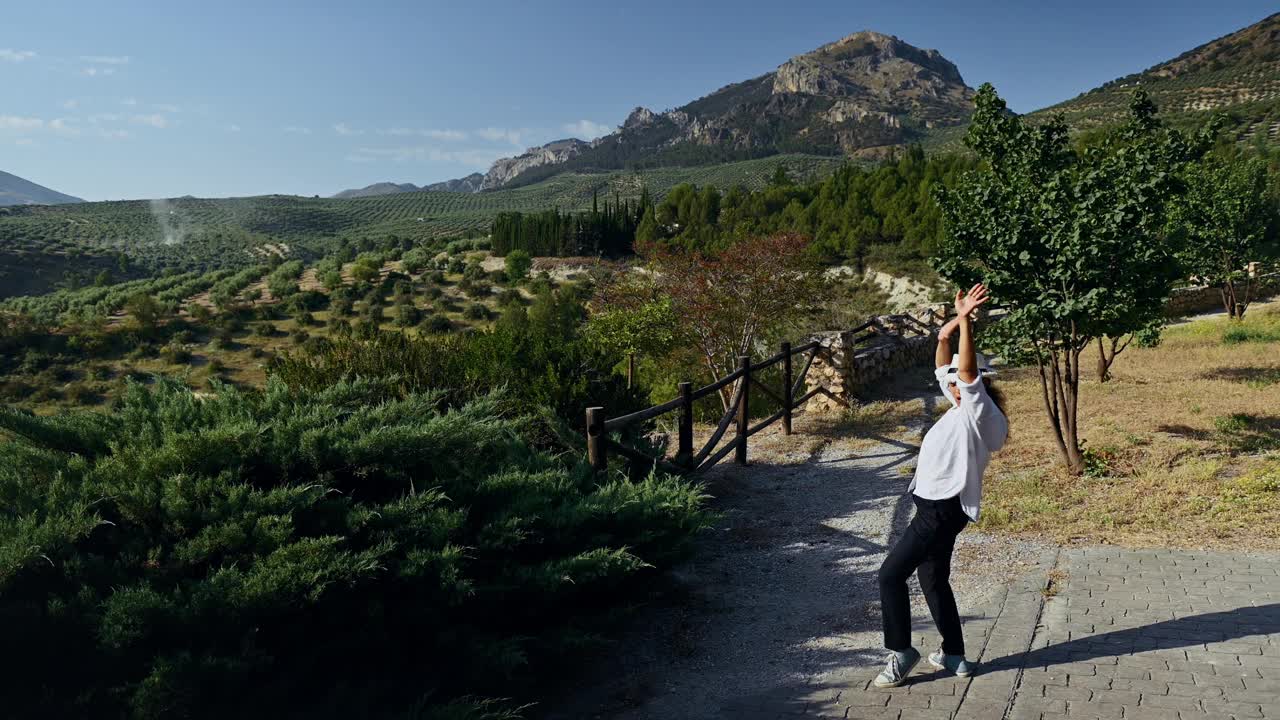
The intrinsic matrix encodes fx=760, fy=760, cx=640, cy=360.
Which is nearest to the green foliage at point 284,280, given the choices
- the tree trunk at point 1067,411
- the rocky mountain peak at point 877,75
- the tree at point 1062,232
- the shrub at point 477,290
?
the shrub at point 477,290

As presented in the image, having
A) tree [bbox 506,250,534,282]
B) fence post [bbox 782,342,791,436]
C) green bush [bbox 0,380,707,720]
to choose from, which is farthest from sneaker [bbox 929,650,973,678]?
tree [bbox 506,250,534,282]

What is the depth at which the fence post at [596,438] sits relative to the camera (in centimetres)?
520

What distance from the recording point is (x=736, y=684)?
364 centimetres

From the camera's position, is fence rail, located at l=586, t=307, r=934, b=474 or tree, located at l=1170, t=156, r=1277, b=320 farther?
tree, located at l=1170, t=156, r=1277, b=320

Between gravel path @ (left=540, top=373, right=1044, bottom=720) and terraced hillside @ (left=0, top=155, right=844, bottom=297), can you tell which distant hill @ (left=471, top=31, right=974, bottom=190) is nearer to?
terraced hillside @ (left=0, top=155, right=844, bottom=297)

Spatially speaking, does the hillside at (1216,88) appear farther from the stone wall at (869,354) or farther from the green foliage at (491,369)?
the green foliage at (491,369)

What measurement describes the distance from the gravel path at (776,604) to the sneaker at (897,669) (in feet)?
0.63

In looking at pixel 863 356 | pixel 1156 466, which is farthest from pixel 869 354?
→ pixel 1156 466

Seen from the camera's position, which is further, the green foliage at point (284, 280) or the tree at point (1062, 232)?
the green foliage at point (284, 280)

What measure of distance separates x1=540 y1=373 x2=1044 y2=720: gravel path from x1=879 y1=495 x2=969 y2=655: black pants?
365mm

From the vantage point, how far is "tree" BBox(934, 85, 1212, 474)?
609cm

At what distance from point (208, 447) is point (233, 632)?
3.17 ft

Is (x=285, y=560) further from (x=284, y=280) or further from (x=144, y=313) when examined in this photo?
(x=284, y=280)

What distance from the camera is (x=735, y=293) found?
1563 centimetres
